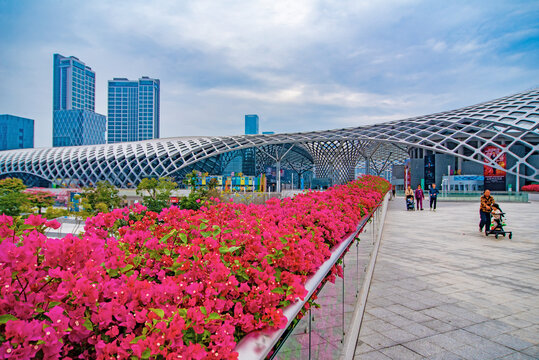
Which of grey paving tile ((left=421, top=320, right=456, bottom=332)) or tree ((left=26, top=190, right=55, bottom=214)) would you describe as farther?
tree ((left=26, top=190, right=55, bottom=214))

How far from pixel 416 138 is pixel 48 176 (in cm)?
6660

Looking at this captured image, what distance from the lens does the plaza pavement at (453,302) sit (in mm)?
4164

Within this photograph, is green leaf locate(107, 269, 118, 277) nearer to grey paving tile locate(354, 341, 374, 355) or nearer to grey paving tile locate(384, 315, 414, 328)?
grey paving tile locate(354, 341, 374, 355)

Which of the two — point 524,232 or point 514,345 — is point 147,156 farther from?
point 514,345

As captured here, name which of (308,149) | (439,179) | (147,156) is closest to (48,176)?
(147,156)

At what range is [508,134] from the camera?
40156 millimetres

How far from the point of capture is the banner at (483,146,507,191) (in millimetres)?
40219

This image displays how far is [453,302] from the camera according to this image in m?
5.57

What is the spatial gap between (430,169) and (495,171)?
754 cm

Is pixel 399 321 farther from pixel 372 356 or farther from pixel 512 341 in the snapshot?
pixel 512 341

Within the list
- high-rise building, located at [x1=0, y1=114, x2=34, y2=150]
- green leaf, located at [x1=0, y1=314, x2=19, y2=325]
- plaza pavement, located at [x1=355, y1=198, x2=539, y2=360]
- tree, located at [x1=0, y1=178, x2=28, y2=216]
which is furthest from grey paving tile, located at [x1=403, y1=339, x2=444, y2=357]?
high-rise building, located at [x1=0, y1=114, x2=34, y2=150]

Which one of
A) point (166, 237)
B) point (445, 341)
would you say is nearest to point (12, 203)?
point (166, 237)

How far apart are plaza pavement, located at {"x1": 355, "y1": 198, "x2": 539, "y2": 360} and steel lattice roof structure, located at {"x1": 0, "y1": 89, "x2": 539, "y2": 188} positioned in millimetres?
36361

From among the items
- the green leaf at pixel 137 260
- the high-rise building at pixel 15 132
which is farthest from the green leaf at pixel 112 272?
the high-rise building at pixel 15 132
